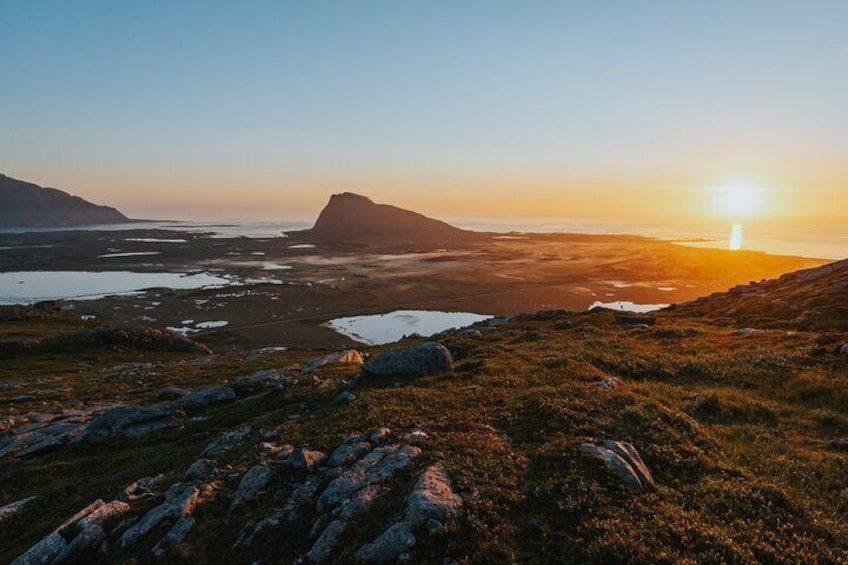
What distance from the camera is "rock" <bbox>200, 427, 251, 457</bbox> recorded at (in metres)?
18.7

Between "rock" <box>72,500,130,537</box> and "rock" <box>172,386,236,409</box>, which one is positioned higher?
"rock" <box>72,500,130,537</box>

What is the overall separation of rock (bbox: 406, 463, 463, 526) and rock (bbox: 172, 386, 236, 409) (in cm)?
2167

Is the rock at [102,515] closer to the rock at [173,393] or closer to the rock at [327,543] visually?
the rock at [327,543]

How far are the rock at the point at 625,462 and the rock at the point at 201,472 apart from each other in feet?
42.6

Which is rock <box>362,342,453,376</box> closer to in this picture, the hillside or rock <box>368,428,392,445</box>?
the hillside

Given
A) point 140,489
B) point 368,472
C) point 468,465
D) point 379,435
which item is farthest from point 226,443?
point 468,465

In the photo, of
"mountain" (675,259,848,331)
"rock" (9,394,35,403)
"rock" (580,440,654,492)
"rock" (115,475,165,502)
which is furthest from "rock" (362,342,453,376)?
"mountain" (675,259,848,331)

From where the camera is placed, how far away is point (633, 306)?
104 m

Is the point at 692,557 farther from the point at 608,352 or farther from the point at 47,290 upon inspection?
the point at 47,290

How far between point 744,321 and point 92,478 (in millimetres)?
51199

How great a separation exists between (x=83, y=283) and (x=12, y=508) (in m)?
153

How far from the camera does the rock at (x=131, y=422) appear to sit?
24.8m

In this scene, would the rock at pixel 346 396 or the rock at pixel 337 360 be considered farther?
the rock at pixel 337 360

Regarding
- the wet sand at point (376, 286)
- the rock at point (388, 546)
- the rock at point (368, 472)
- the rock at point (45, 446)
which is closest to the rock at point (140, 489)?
the rock at point (368, 472)
